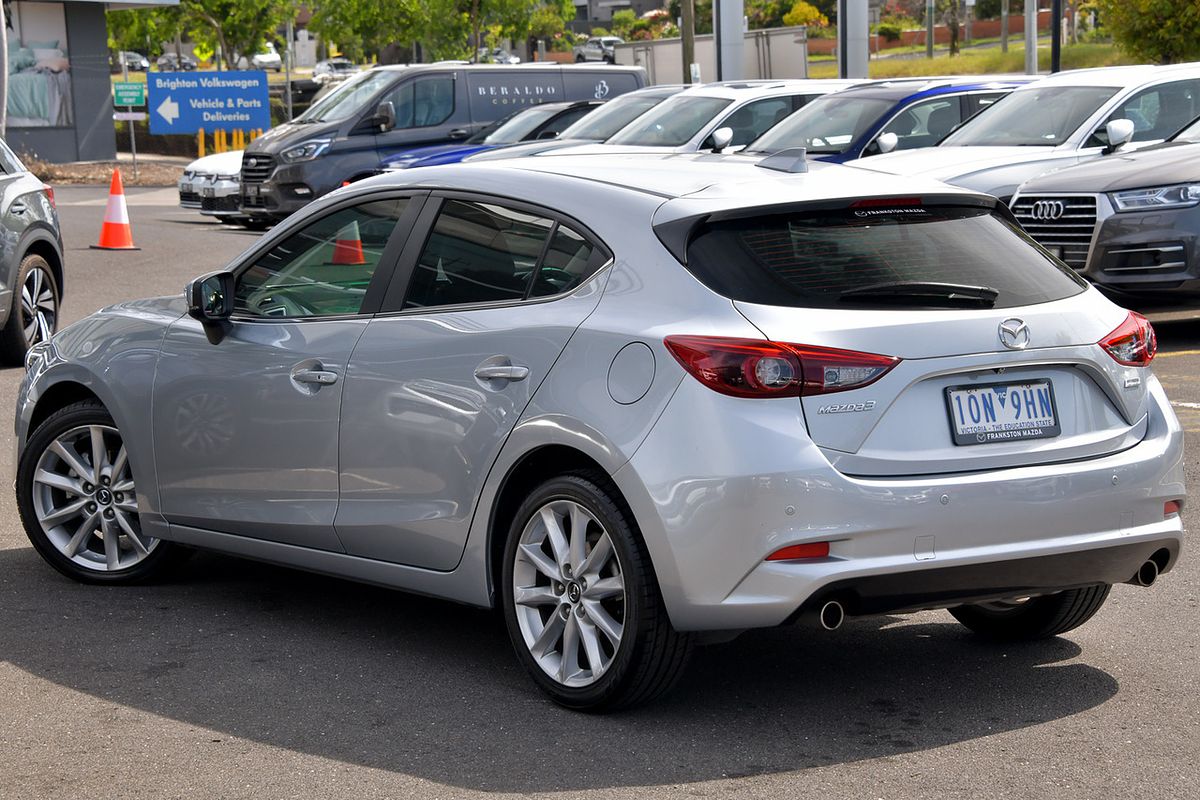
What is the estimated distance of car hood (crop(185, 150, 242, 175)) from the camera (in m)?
23.5

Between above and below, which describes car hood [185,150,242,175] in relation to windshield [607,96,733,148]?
below

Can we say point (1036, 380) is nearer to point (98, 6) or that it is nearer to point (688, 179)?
point (688, 179)

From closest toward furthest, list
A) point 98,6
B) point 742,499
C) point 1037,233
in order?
point 742,499
point 1037,233
point 98,6

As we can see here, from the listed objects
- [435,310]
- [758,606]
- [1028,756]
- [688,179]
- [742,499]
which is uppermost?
[688,179]

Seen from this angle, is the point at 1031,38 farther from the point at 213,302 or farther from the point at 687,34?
the point at 213,302

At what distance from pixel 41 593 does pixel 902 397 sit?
344cm

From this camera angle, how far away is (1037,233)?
1202 cm

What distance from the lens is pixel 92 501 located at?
20.9 ft

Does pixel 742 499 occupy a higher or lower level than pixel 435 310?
lower

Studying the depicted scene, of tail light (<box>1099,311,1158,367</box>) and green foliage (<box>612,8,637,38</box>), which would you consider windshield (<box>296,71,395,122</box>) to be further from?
green foliage (<box>612,8,637,38</box>)

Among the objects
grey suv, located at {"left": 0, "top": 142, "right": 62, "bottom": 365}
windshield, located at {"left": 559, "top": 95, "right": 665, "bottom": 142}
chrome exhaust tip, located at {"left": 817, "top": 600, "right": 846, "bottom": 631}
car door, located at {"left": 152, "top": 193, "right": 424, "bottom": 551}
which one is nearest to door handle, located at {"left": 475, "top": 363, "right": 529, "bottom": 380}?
car door, located at {"left": 152, "top": 193, "right": 424, "bottom": 551}

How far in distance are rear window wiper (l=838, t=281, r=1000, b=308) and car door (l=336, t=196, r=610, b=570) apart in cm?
76

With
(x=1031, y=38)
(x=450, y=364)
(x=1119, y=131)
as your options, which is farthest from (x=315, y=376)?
(x=1031, y=38)

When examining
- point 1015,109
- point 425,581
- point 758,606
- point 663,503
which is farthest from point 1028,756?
point 1015,109
